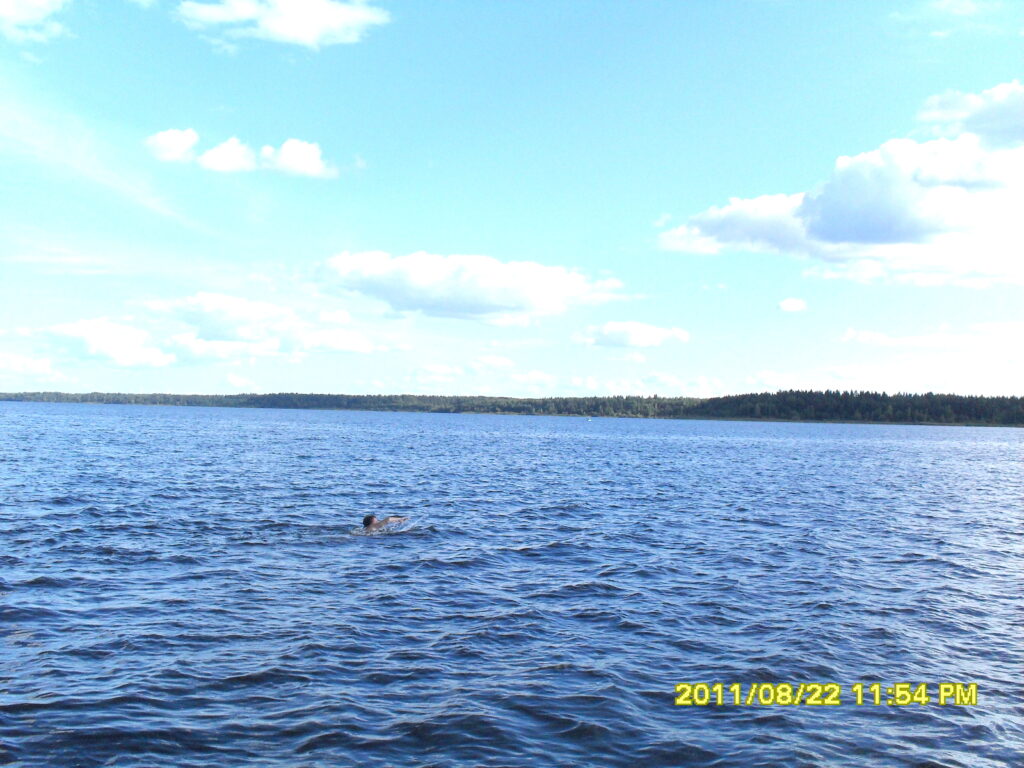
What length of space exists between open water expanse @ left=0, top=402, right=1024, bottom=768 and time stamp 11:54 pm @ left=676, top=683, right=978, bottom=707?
307 millimetres

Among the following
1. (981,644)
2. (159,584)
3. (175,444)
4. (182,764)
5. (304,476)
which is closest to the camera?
(182,764)

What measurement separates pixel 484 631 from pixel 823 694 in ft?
29.5

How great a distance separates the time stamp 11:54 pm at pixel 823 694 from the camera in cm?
1711

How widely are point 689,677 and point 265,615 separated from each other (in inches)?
487

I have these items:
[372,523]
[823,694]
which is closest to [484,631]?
[823,694]

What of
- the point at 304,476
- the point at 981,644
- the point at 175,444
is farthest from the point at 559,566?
the point at 175,444

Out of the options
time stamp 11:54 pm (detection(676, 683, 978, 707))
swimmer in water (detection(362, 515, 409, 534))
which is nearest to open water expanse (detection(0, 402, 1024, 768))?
time stamp 11:54 pm (detection(676, 683, 978, 707))

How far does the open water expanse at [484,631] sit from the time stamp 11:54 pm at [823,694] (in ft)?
1.01

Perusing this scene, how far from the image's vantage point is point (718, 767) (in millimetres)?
13930

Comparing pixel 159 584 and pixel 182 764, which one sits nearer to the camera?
pixel 182 764

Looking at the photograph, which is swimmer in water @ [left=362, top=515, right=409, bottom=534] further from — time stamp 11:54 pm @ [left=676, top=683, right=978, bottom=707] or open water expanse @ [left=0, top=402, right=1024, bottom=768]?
time stamp 11:54 pm @ [left=676, top=683, right=978, bottom=707]

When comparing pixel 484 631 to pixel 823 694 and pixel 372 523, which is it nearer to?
pixel 823 694

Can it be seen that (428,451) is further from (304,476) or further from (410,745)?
(410,745)

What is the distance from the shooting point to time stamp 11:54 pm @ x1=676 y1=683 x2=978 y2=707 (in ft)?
56.1
